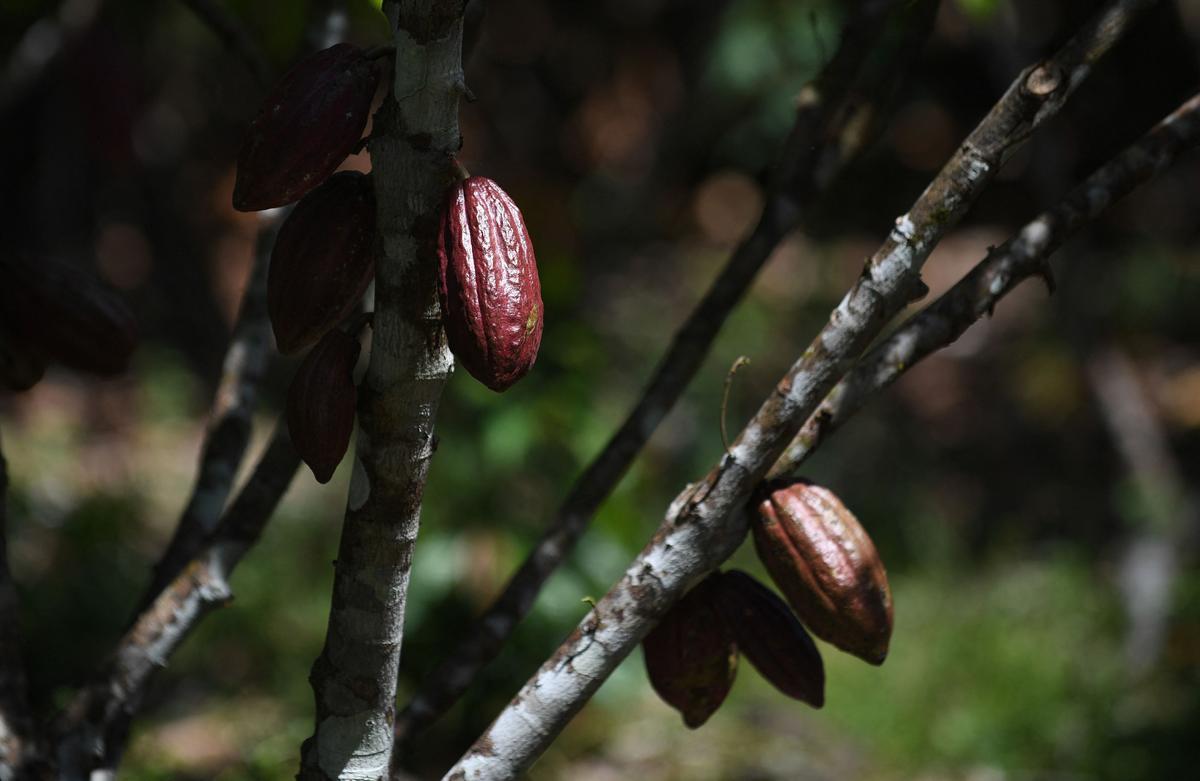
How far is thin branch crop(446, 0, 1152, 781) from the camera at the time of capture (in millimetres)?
883

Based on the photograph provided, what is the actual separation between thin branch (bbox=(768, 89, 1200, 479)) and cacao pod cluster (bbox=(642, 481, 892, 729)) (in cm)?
8

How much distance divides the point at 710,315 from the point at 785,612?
0.36 m

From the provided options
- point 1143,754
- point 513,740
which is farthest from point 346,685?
point 1143,754

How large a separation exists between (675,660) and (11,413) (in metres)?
3.83

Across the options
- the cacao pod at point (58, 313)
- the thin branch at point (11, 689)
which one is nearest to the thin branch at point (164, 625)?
the thin branch at point (11, 689)

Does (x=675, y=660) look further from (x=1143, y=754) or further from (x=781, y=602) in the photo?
(x=1143, y=754)

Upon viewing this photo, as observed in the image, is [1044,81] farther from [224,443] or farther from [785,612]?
[224,443]

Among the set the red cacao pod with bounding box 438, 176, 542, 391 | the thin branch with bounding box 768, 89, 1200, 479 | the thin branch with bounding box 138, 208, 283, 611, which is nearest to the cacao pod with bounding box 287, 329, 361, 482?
the red cacao pod with bounding box 438, 176, 542, 391

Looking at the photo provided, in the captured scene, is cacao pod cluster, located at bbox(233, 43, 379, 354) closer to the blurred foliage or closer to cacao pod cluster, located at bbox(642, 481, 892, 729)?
cacao pod cluster, located at bbox(642, 481, 892, 729)

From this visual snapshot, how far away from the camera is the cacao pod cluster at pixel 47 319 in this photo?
1128mm

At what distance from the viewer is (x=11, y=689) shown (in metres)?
1.10

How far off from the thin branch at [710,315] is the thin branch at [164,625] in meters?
0.23

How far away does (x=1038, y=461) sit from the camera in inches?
161

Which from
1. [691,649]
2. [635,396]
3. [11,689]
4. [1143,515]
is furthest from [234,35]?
[635,396]
